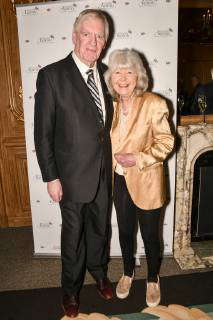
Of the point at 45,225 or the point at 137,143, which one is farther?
the point at 45,225

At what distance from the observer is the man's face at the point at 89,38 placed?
1961mm

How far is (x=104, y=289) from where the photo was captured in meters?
2.45

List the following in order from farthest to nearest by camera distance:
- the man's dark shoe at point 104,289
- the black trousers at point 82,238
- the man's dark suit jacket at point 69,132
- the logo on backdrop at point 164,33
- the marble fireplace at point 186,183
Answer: the marble fireplace at point 186,183 < the logo on backdrop at point 164,33 < the man's dark shoe at point 104,289 < the black trousers at point 82,238 < the man's dark suit jacket at point 69,132

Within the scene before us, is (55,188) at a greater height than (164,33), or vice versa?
(164,33)

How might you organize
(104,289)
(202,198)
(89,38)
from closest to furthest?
(89,38) → (104,289) → (202,198)

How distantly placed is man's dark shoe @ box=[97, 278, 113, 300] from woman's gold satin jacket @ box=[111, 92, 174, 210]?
0.74m

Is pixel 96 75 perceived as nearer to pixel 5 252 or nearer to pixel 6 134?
pixel 6 134

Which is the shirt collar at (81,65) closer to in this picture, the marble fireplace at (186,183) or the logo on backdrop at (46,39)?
the logo on backdrop at (46,39)

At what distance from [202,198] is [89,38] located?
1.83m

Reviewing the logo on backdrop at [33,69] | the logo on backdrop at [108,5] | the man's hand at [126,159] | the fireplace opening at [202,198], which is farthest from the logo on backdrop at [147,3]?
the fireplace opening at [202,198]

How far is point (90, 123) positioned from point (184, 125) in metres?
1.14

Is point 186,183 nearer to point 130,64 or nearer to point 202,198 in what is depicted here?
point 202,198

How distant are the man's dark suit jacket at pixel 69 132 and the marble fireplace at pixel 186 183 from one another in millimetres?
1005

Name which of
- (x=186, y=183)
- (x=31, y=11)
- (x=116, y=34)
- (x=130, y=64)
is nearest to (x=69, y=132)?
(x=130, y=64)
